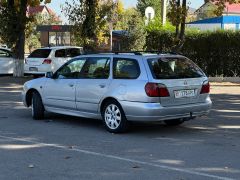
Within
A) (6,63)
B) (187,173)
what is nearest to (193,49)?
(6,63)

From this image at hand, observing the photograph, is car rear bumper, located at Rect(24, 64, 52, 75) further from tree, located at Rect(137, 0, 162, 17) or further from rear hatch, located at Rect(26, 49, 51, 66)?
tree, located at Rect(137, 0, 162, 17)

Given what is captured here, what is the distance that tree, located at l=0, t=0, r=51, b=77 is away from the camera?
76.1 ft

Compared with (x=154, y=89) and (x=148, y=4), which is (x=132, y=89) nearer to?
(x=154, y=89)

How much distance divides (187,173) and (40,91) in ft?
18.1

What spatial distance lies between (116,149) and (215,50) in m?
15.8

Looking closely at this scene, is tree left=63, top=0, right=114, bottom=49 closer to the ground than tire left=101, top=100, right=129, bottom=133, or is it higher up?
higher up

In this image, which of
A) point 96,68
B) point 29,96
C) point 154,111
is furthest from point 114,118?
point 29,96

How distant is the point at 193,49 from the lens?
929 inches

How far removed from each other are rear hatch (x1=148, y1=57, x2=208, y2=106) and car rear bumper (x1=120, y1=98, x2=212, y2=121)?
99 mm

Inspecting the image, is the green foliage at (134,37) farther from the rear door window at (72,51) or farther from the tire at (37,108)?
the tire at (37,108)

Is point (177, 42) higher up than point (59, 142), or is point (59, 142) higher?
point (177, 42)

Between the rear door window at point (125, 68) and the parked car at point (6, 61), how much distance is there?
614 inches

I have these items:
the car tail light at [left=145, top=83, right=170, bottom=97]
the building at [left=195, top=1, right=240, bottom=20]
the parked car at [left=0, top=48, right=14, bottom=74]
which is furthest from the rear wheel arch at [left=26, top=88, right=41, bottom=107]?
the building at [left=195, top=1, right=240, bottom=20]

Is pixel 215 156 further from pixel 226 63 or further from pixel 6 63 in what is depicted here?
pixel 6 63
